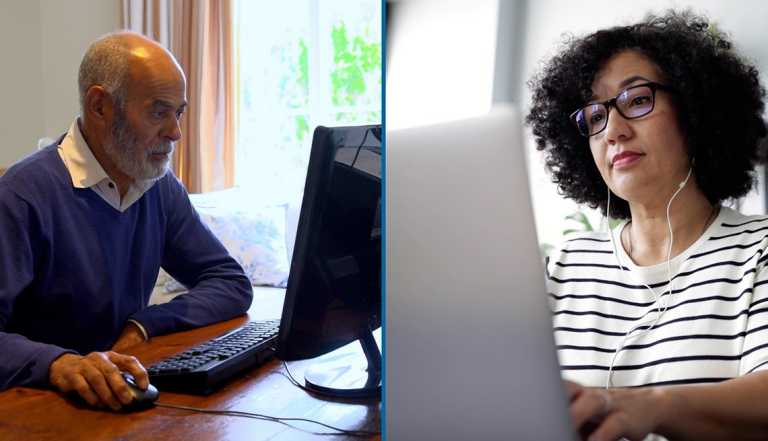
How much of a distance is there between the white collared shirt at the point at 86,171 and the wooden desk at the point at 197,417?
0.61m

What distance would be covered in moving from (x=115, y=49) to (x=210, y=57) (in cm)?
217

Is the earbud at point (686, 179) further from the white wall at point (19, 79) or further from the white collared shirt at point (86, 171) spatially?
the white wall at point (19, 79)

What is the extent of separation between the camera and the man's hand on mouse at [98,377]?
2.58 feet

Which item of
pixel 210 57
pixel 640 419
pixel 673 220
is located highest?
pixel 210 57

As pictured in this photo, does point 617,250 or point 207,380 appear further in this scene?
point 207,380

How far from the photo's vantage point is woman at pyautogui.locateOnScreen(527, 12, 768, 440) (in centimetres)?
32

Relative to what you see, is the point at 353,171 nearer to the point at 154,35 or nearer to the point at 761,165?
the point at 761,165

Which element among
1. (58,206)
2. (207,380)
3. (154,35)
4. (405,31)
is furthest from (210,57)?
(405,31)

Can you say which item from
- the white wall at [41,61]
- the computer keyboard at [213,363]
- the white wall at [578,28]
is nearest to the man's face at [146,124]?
the computer keyboard at [213,363]

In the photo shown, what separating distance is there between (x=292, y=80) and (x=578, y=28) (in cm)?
354

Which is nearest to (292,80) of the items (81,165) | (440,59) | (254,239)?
(254,239)

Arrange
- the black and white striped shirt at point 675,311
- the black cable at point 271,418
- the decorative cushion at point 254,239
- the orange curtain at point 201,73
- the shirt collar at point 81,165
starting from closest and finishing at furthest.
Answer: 1. the black and white striped shirt at point 675,311
2. the black cable at point 271,418
3. the shirt collar at point 81,165
4. the decorative cushion at point 254,239
5. the orange curtain at point 201,73

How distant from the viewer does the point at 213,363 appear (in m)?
0.88

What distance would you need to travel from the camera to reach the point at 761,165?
12.9 inches
